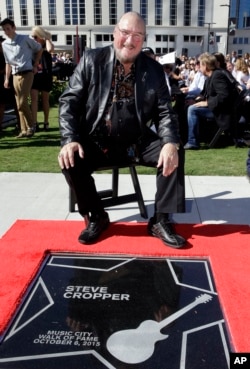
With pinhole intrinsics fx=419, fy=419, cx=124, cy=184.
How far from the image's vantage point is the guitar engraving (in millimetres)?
1875

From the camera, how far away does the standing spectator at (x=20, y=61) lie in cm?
666

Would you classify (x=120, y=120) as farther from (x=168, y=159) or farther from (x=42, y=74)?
(x=42, y=74)

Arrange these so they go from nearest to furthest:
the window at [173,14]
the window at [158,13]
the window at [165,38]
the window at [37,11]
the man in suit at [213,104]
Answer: the man in suit at [213,104], the window at [37,11], the window at [158,13], the window at [173,14], the window at [165,38]

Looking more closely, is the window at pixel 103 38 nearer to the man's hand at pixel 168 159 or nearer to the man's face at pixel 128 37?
the man's face at pixel 128 37

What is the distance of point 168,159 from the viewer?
2.81 m

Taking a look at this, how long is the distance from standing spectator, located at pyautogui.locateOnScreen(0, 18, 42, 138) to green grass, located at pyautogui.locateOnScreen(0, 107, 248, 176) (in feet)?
1.81

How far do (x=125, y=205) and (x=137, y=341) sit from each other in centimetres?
204

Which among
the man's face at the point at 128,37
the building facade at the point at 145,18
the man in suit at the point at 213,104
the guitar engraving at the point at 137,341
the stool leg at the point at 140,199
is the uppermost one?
the building facade at the point at 145,18

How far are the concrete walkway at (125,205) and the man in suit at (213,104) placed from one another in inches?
68.3

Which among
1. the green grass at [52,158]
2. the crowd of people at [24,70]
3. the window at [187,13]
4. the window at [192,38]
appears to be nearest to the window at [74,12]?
the window at [187,13]

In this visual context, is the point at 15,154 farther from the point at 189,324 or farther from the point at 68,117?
the point at 189,324

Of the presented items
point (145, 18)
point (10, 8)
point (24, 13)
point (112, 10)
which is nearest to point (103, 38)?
point (112, 10)

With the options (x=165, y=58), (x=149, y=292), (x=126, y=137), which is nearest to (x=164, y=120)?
(x=126, y=137)

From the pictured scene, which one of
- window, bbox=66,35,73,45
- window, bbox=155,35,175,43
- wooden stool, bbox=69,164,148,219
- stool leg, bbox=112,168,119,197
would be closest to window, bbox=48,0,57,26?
window, bbox=66,35,73,45
